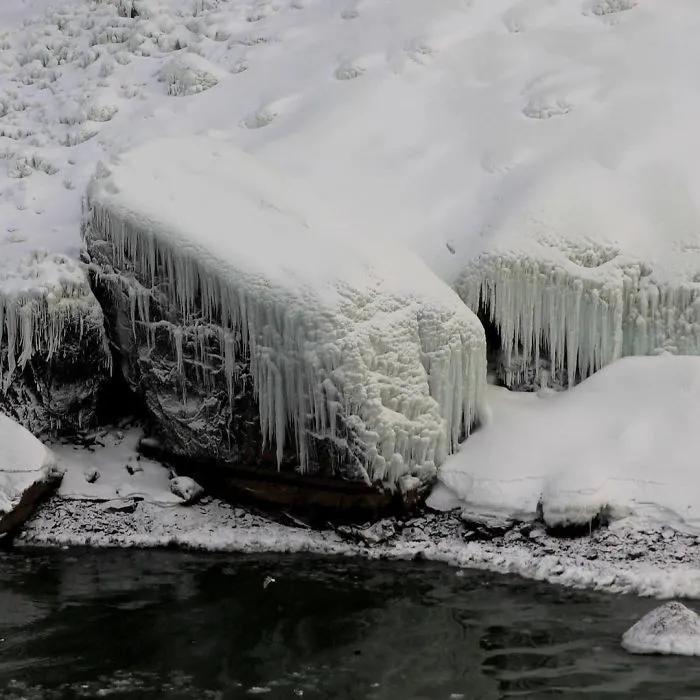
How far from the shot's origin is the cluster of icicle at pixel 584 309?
7.82 meters

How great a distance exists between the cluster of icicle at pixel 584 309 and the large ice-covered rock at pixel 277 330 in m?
0.49

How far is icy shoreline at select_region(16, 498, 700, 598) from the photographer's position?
20.4ft

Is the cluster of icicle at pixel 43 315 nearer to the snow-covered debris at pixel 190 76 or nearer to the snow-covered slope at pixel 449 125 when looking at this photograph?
the snow-covered slope at pixel 449 125

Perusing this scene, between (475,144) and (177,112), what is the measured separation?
13.7 ft

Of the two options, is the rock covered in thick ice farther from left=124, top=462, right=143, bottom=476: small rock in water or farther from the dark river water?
left=124, top=462, right=143, bottom=476: small rock in water

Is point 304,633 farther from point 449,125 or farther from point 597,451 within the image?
point 449,125

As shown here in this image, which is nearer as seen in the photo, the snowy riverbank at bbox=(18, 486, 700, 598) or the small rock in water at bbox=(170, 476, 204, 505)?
the snowy riverbank at bbox=(18, 486, 700, 598)

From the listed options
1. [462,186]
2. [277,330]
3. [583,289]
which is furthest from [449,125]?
[277,330]

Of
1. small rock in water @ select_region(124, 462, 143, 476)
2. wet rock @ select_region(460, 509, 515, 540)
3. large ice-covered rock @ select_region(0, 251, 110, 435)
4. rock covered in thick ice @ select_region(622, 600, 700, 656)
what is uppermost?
large ice-covered rock @ select_region(0, 251, 110, 435)

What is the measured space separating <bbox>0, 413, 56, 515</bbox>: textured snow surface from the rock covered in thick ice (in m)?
4.53

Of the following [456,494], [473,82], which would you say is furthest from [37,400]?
[473,82]

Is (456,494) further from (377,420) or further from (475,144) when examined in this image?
(475,144)

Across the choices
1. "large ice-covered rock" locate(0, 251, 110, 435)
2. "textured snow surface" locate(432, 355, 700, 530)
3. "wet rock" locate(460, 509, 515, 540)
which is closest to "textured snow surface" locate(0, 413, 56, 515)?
"large ice-covered rock" locate(0, 251, 110, 435)

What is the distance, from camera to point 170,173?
8.08 meters
